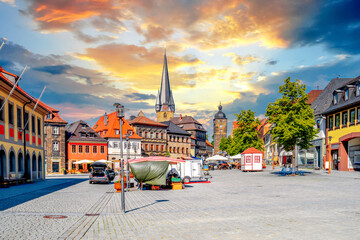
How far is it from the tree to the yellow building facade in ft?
80.8

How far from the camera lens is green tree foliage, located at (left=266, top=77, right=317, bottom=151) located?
3739 cm

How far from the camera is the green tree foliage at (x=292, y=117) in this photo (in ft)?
123

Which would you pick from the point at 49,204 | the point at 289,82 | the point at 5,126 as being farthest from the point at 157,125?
the point at 49,204

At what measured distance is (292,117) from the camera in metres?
37.8

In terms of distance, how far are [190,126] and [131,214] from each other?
124677 mm

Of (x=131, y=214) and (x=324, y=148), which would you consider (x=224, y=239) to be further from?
(x=324, y=148)

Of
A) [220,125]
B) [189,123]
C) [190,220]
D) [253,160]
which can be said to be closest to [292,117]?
[253,160]

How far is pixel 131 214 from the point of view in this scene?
42.9 ft

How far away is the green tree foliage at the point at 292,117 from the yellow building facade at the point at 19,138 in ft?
80.7

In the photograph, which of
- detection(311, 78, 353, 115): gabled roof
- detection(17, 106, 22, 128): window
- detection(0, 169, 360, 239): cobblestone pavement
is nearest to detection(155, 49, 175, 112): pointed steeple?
detection(311, 78, 353, 115): gabled roof

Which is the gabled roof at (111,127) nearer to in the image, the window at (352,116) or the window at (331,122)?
the window at (331,122)

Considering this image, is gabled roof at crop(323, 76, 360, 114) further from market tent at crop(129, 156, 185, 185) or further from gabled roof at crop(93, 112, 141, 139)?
gabled roof at crop(93, 112, 141, 139)

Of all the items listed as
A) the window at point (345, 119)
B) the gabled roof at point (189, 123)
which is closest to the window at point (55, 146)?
the window at point (345, 119)

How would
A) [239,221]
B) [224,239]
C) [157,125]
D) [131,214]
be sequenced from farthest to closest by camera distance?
[157,125]
[131,214]
[239,221]
[224,239]
